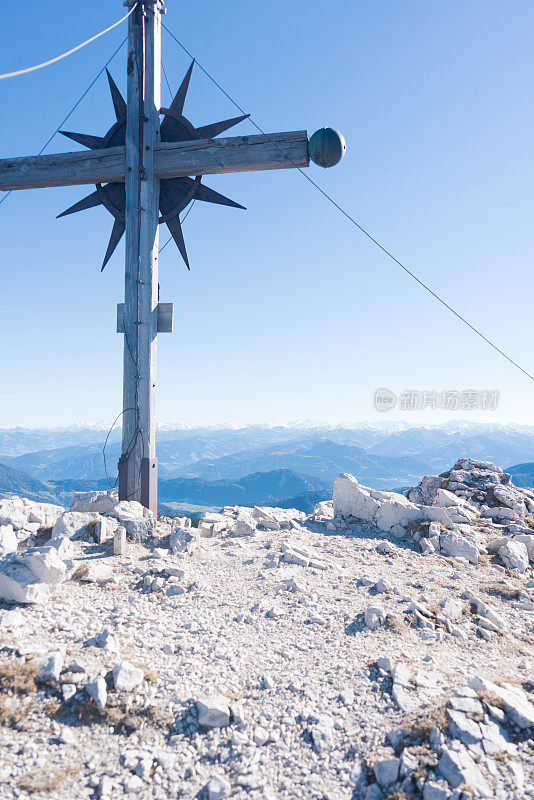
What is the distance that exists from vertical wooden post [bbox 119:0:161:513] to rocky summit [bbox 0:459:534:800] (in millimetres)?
1052

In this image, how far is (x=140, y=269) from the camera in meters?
8.77

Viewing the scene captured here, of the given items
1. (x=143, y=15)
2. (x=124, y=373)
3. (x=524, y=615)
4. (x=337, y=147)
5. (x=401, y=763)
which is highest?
(x=143, y=15)

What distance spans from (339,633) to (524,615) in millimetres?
2979

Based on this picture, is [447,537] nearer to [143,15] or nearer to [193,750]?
[193,750]

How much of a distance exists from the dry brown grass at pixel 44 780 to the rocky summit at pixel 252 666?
2cm

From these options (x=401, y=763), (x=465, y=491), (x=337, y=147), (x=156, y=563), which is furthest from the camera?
(x=465, y=491)

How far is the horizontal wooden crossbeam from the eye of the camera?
28.1 ft

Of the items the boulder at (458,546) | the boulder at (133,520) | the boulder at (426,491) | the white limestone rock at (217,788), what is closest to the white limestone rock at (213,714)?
the white limestone rock at (217,788)

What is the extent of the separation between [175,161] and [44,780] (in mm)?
9849

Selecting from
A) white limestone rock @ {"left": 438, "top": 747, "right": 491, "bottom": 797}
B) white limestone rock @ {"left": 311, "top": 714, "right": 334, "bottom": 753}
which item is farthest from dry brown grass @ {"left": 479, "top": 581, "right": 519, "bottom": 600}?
white limestone rock @ {"left": 311, "top": 714, "right": 334, "bottom": 753}

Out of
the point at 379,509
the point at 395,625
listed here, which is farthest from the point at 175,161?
the point at 395,625

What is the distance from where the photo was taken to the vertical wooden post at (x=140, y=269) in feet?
28.8

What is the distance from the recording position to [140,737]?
11.3ft

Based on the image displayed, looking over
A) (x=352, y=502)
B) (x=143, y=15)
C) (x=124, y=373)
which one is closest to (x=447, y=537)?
(x=352, y=502)
